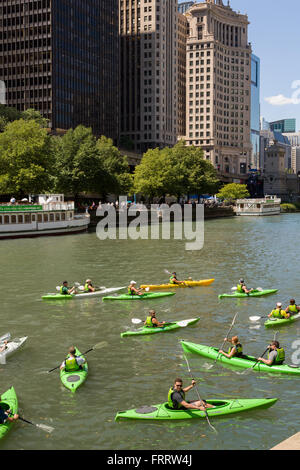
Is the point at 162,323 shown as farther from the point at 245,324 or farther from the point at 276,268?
the point at 276,268

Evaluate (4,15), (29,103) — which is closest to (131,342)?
(29,103)

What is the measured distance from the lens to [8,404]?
16.8m

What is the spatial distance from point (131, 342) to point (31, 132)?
209 feet

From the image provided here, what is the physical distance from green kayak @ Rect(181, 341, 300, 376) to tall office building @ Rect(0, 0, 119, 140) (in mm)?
136531

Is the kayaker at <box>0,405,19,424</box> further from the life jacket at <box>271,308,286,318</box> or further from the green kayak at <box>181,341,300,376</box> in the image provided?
the life jacket at <box>271,308,286,318</box>

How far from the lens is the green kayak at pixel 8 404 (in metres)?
15.8

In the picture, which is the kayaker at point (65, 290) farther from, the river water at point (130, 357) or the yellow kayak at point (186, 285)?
the yellow kayak at point (186, 285)

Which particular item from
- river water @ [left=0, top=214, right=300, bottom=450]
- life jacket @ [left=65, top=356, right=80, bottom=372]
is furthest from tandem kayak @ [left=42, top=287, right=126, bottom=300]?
life jacket @ [left=65, top=356, right=80, bottom=372]

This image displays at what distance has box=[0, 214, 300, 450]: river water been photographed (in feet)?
52.0

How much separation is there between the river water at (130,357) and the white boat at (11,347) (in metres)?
0.33

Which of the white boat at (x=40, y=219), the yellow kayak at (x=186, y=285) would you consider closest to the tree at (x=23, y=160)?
the white boat at (x=40, y=219)

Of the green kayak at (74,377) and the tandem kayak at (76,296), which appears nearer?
the green kayak at (74,377)

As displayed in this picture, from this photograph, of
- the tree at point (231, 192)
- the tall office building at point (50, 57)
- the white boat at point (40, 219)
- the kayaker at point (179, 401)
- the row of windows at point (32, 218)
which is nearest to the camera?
the kayaker at point (179, 401)

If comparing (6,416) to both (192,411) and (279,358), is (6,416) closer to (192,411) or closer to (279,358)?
(192,411)
